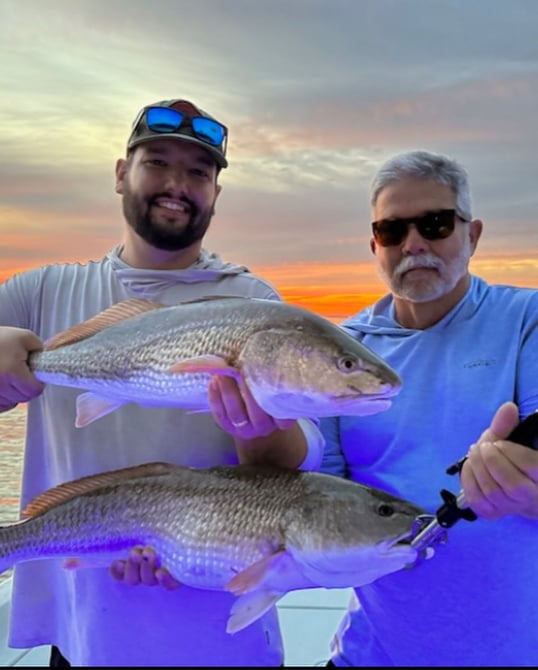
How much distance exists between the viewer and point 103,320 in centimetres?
209

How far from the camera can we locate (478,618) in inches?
89.0

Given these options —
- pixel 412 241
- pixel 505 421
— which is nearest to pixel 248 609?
pixel 505 421

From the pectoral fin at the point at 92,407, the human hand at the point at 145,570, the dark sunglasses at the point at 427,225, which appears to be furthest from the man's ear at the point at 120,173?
the human hand at the point at 145,570

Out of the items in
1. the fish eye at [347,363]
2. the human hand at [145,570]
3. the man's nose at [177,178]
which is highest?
the man's nose at [177,178]

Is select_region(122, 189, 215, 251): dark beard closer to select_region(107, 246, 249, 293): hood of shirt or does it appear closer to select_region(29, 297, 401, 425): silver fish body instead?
select_region(107, 246, 249, 293): hood of shirt

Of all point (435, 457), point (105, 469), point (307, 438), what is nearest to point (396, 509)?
point (307, 438)

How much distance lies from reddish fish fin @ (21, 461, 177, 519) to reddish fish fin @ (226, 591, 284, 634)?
18.3 inches

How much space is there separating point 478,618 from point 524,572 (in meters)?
0.23

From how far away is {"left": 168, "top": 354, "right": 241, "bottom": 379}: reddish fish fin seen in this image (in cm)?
174

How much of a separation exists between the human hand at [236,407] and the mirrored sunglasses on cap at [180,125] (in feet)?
3.43

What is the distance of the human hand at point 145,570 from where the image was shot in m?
Answer: 1.93

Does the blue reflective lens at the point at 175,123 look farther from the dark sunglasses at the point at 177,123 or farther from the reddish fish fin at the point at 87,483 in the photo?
Result: the reddish fish fin at the point at 87,483

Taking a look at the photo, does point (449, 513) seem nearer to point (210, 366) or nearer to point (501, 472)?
point (501, 472)

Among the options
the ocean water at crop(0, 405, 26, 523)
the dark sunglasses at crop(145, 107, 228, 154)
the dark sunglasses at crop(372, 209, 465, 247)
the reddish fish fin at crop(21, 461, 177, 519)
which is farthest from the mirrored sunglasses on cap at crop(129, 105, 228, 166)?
the ocean water at crop(0, 405, 26, 523)
